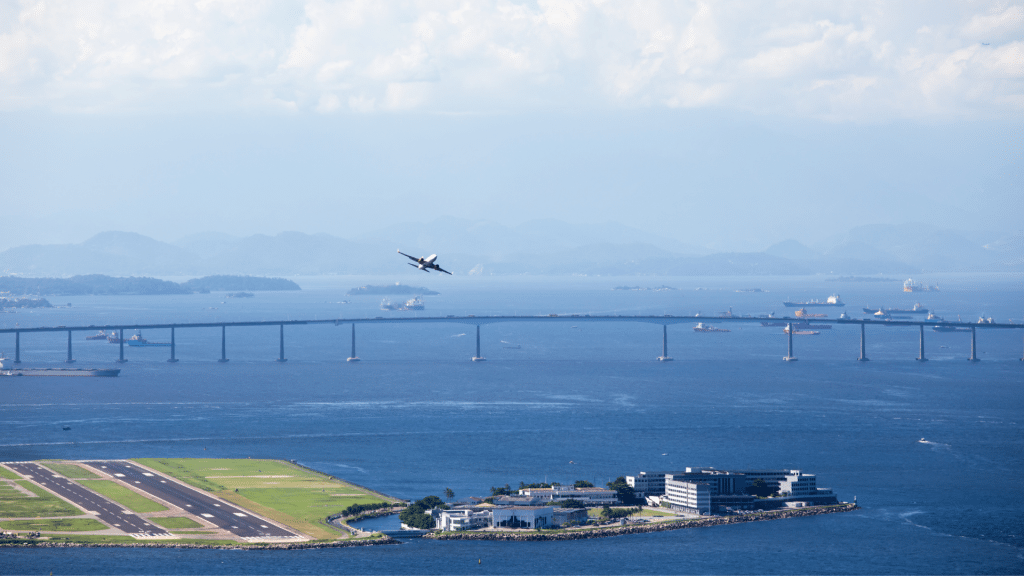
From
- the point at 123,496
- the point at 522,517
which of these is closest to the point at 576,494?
the point at 522,517

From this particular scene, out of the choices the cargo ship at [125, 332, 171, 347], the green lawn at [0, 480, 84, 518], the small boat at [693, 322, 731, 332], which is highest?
the small boat at [693, 322, 731, 332]

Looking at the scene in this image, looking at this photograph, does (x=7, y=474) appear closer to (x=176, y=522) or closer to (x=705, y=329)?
(x=176, y=522)

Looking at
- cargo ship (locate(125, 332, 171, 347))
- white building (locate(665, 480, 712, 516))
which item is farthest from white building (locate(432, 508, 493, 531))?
cargo ship (locate(125, 332, 171, 347))

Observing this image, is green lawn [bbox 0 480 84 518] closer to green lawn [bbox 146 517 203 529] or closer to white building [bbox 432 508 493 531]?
green lawn [bbox 146 517 203 529]

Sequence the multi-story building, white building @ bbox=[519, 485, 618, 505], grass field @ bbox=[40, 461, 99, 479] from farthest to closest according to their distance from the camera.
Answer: grass field @ bbox=[40, 461, 99, 479], white building @ bbox=[519, 485, 618, 505], the multi-story building

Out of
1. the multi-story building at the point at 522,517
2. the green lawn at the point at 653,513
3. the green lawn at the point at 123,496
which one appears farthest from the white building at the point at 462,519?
the green lawn at the point at 123,496

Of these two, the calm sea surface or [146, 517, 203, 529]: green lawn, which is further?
[146, 517, 203, 529]: green lawn

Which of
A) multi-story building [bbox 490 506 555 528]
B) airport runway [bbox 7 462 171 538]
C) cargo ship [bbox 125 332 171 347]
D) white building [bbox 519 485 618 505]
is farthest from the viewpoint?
cargo ship [bbox 125 332 171 347]
